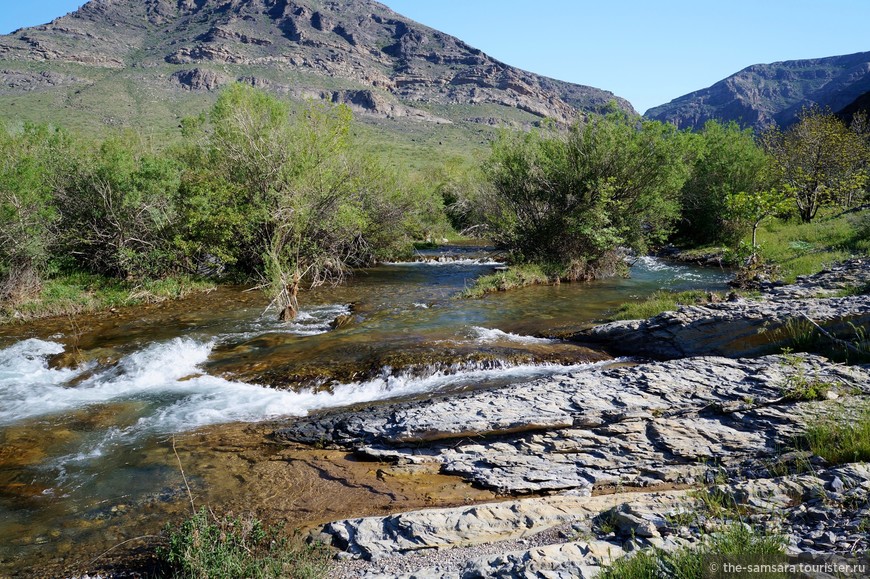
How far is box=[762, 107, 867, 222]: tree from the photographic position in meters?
25.3

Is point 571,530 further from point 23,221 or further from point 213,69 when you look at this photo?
point 213,69

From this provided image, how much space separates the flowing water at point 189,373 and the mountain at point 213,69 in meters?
51.1

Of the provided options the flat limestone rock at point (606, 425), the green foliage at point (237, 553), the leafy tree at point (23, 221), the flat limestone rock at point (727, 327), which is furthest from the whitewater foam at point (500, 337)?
the leafy tree at point (23, 221)

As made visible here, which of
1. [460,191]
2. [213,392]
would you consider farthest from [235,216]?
[460,191]

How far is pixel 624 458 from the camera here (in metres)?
6.04

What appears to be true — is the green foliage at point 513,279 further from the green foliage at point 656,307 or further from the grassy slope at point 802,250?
the green foliage at point 656,307

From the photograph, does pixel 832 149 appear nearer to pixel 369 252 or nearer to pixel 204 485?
pixel 369 252

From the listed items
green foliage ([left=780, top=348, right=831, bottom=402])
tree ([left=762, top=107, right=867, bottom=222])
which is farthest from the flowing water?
tree ([left=762, top=107, right=867, bottom=222])

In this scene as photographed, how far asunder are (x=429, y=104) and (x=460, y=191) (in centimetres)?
12501

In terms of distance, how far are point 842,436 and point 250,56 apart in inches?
6552

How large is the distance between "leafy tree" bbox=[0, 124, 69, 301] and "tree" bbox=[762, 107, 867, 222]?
31.6 m

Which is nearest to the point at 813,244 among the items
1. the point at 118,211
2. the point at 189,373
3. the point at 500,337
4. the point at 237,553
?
the point at 500,337

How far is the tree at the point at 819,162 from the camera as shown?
83.0 feet

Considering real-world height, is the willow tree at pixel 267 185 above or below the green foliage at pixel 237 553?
above
